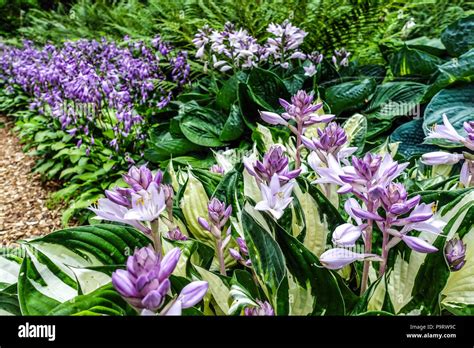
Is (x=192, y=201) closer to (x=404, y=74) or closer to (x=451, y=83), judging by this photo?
(x=451, y=83)

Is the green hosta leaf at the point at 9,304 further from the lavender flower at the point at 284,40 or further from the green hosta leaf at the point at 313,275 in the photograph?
the lavender flower at the point at 284,40

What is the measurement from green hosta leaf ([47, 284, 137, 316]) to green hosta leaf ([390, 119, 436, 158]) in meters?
1.40

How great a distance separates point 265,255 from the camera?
0.74 metres

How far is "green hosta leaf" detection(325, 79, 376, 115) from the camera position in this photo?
2.07 m

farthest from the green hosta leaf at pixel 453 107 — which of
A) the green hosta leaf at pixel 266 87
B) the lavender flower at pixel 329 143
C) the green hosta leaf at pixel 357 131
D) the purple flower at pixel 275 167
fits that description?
the purple flower at pixel 275 167

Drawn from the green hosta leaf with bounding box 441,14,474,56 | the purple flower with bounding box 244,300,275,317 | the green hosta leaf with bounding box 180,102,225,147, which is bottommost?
the green hosta leaf with bounding box 180,102,225,147

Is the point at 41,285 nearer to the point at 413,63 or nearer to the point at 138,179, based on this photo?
the point at 138,179

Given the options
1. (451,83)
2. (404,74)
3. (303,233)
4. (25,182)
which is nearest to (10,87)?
(25,182)

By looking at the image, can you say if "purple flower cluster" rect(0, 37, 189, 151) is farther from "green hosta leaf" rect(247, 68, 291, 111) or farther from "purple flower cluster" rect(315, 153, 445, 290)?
"purple flower cluster" rect(315, 153, 445, 290)

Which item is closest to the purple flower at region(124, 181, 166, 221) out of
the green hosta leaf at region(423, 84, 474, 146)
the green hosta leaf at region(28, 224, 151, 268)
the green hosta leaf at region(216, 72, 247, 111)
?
the green hosta leaf at region(28, 224, 151, 268)

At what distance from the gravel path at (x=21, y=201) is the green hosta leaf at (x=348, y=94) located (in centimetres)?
178

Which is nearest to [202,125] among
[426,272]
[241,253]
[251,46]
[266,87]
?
[266,87]
